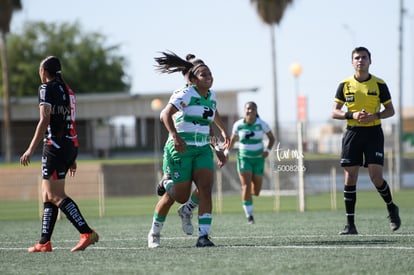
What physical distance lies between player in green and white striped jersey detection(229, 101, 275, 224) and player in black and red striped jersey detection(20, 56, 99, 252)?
647 cm

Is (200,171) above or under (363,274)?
above

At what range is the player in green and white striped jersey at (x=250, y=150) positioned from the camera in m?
16.5

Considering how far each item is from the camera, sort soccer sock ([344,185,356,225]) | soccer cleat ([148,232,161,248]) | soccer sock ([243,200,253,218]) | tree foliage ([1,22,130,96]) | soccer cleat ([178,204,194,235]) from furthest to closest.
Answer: tree foliage ([1,22,130,96])
soccer sock ([243,200,253,218])
soccer sock ([344,185,356,225])
soccer cleat ([178,204,194,235])
soccer cleat ([148,232,161,248])

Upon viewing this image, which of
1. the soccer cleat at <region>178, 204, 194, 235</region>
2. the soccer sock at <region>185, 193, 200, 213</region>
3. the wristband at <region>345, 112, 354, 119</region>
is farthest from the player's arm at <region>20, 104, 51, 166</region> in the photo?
the wristband at <region>345, 112, 354, 119</region>

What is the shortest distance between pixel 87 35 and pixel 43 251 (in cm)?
7035

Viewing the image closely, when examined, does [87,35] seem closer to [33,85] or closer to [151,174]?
[33,85]

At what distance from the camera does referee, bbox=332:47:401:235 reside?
11742mm

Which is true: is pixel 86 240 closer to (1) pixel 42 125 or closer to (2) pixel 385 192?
(1) pixel 42 125

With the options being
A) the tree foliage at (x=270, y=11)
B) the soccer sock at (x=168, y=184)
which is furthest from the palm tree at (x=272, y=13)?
the soccer sock at (x=168, y=184)

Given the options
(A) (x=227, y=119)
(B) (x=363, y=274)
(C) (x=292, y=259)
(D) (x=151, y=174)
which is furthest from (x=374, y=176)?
(A) (x=227, y=119)

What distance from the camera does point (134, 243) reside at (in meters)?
11.3

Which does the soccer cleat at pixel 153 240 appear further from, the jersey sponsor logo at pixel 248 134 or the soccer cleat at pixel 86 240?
the jersey sponsor logo at pixel 248 134

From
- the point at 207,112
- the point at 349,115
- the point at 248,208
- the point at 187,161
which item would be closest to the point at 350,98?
the point at 349,115

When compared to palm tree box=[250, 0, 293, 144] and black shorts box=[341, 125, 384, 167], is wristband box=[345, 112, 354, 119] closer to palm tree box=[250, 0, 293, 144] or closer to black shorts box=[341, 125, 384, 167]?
black shorts box=[341, 125, 384, 167]
